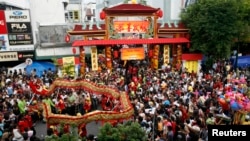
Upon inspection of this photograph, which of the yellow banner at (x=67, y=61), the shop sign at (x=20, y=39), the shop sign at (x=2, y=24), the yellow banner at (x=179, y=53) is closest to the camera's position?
the yellow banner at (x=67, y=61)

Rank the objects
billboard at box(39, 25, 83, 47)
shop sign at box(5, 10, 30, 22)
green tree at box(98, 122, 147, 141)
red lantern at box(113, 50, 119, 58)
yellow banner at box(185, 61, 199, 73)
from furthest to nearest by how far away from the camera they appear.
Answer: billboard at box(39, 25, 83, 47) < yellow banner at box(185, 61, 199, 73) < red lantern at box(113, 50, 119, 58) < shop sign at box(5, 10, 30, 22) < green tree at box(98, 122, 147, 141)

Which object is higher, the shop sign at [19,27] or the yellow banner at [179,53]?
the shop sign at [19,27]

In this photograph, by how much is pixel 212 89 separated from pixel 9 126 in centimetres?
970

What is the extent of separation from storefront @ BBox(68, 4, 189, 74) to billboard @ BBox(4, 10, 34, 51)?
3.66 meters

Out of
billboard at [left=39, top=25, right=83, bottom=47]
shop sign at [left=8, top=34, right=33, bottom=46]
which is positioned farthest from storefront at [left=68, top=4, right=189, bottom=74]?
shop sign at [left=8, top=34, right=33, bottom=46]

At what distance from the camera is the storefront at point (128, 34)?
2014 cm

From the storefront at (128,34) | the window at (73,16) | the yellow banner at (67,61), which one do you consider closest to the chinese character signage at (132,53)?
the storefront at (128,34)

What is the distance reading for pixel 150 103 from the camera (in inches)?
460

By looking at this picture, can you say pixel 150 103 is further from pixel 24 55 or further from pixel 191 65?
pixel 24 55

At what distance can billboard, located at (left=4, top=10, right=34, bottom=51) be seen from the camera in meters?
20.2

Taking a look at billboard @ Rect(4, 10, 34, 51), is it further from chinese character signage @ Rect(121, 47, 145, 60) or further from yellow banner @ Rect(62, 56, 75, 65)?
chinese character signage @ Rect(121, 47, 145, 60)

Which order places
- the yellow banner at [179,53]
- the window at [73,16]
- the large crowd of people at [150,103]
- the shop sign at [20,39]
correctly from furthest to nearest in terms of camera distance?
the window at [73,16], the yellow banner at [179,53], the shop sign at [20,39], the large crowd of people at [150,103]

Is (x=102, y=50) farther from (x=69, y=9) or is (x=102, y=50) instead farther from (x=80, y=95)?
(x=69, y=9)

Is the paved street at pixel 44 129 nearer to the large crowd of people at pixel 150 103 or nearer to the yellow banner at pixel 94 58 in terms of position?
the large crowd of people at pixel 150 103
